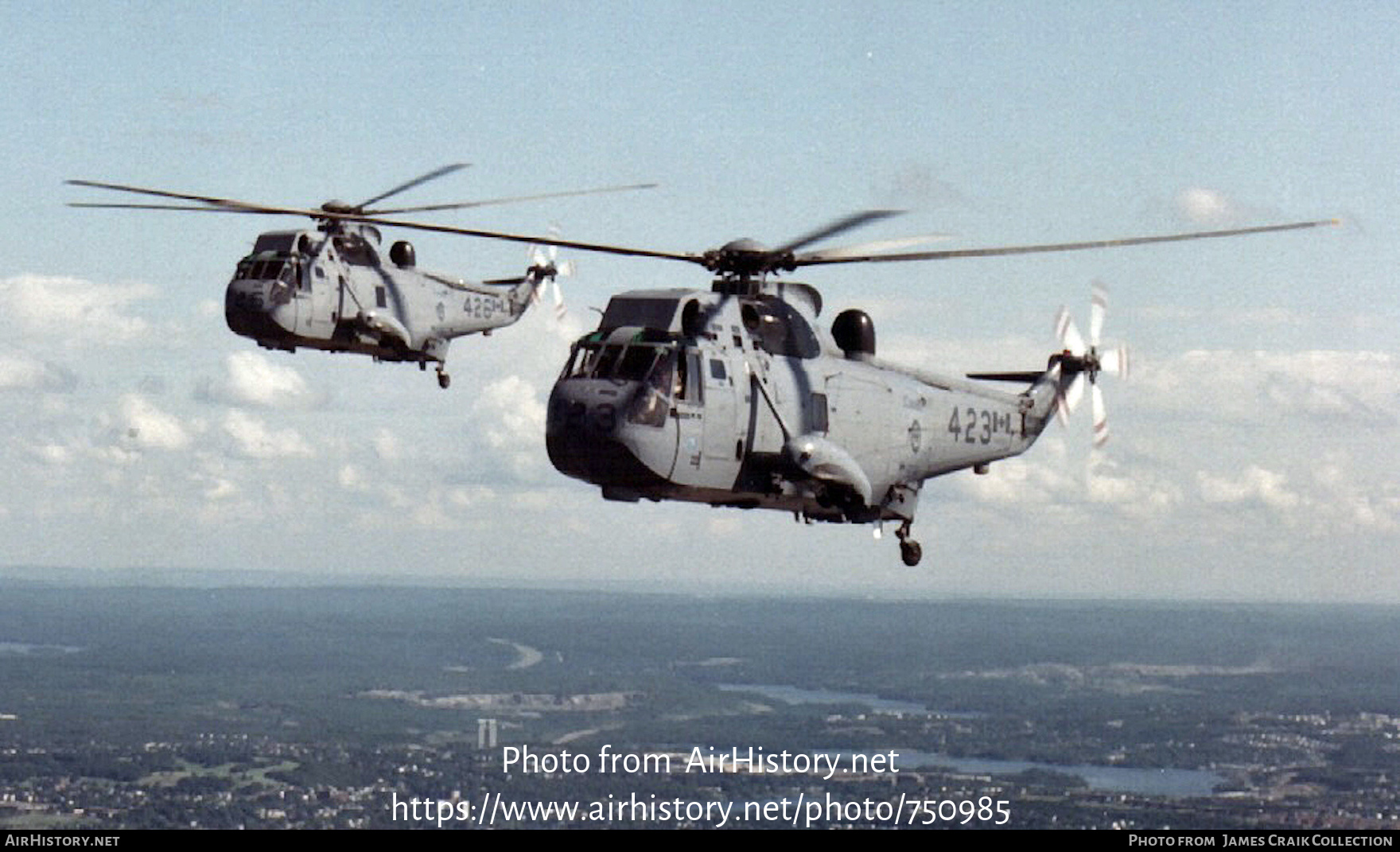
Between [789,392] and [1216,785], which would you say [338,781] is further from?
[789,392]

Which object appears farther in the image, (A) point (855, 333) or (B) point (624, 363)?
(A) point (855, 333)

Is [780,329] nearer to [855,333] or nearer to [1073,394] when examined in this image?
[855,333]

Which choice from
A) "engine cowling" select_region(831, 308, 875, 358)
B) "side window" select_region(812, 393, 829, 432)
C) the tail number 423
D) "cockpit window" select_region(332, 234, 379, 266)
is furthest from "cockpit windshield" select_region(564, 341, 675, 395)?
"cockpit window" select_region(332, 234, 379, 266)

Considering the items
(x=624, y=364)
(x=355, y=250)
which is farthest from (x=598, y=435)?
(x=355, y=250)

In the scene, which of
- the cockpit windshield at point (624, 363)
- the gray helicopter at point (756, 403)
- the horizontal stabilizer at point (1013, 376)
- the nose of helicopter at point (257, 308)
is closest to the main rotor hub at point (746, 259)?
the gray helicopter at point (756, 403)
